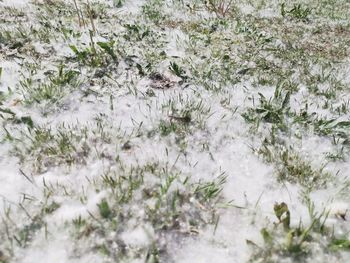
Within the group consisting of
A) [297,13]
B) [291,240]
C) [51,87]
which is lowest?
[291,240]

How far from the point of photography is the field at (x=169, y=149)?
226cm

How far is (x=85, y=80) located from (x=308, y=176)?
2864mm

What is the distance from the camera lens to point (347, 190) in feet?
9.12

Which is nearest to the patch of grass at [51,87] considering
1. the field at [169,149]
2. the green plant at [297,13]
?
the field at [169,149]

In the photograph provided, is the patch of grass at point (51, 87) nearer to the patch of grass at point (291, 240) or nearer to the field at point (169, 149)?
the field at point (169, 149)

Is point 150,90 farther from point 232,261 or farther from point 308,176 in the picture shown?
point 232,261

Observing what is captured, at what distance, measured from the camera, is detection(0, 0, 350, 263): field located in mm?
2262

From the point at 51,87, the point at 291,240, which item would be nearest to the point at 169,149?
the point at 291,240

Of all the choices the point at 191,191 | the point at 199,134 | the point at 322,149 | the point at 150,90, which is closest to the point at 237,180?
the point at 191,191

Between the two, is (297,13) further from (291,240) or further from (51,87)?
(291,240)

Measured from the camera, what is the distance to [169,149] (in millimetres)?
3141

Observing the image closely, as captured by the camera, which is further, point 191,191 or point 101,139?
point 101,139

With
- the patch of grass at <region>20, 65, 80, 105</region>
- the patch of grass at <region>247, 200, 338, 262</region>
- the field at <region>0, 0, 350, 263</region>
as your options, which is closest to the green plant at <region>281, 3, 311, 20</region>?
the field at <region>0, 0, 350, 263</region>

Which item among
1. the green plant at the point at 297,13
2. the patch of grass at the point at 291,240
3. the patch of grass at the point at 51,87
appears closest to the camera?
the patch of grass at the point at 291,240
